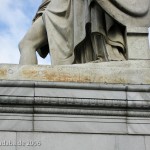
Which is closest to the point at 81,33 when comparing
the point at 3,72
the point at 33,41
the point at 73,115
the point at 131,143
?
the point at 33,41

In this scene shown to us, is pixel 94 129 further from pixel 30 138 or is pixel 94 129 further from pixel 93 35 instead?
pixel 93 35

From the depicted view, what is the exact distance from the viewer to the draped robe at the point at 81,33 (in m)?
6.46

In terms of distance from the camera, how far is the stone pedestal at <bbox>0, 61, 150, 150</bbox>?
5.16 m

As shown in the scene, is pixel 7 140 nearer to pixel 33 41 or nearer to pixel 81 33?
pixel 81 33

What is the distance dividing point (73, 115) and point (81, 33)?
5.38ft

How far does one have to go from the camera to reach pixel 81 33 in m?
→ 6.62

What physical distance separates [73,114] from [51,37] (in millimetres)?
1757

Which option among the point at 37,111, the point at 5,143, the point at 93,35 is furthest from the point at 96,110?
the point at 93,35

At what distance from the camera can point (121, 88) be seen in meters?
5.48

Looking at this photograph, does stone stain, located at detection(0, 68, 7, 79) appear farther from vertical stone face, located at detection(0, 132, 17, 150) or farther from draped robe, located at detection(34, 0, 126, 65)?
draped robe, located at detection(34, 0, 126, 65)

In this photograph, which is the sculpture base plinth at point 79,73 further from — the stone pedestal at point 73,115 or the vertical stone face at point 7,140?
the vertical stone face at point 7,140

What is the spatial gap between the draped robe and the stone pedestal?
972 millimetres

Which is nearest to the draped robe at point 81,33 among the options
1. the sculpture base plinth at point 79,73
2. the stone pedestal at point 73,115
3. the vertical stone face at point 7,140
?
the sculpture base plinth at point 79,73

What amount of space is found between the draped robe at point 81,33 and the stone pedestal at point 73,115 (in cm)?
97
